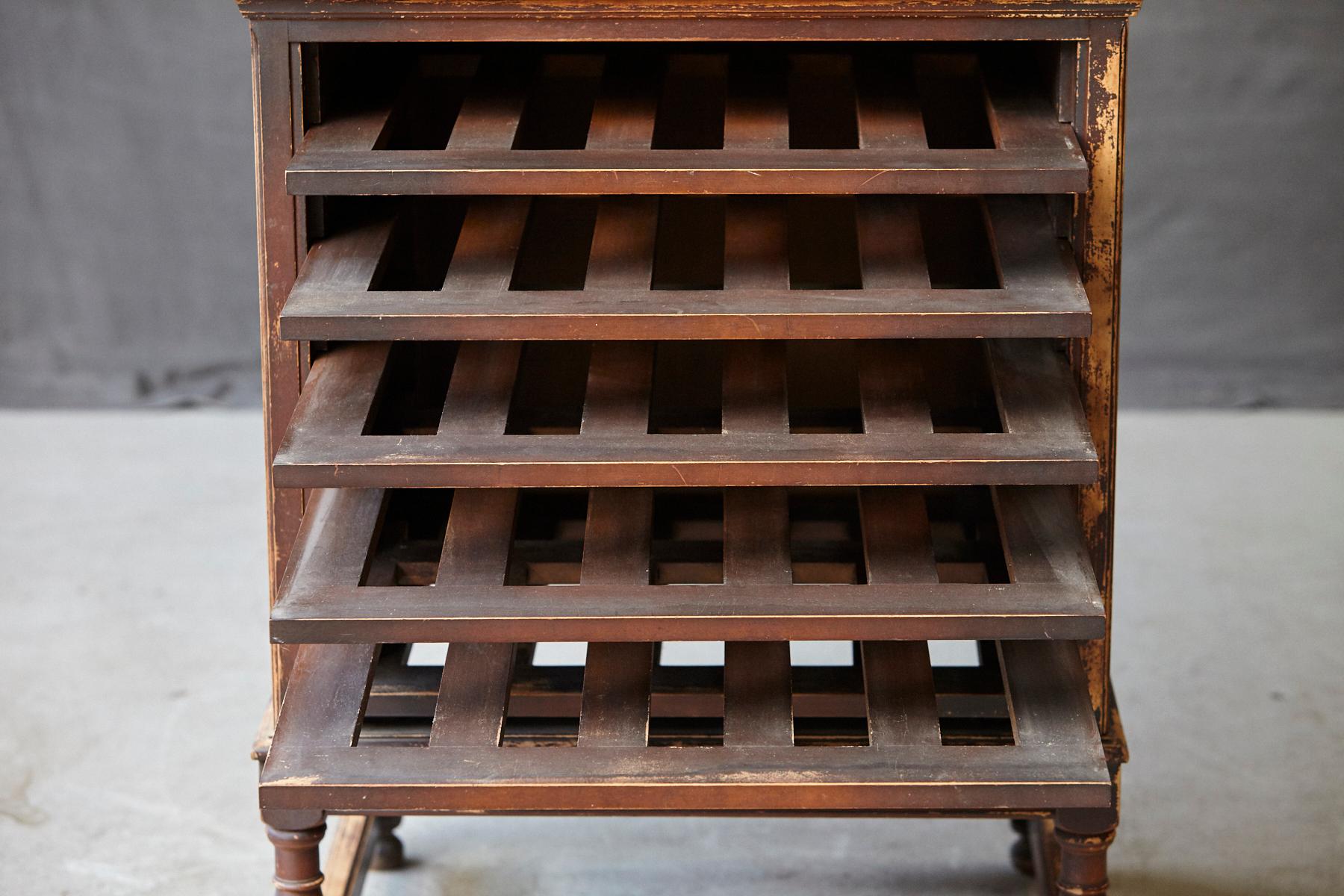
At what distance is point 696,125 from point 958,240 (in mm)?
407

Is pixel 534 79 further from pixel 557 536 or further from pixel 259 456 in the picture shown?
pixel 259 456

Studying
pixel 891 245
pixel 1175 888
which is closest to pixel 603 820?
pixel 1175 888

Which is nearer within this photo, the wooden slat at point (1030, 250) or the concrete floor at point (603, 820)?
the wooden slat at point (1030, 250)

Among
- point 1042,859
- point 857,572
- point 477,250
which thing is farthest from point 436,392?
point 1042,859

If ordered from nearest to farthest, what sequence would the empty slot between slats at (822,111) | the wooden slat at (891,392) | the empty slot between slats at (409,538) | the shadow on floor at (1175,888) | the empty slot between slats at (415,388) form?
the wooden slat at (891,392), the empty slot between slats at (409,538), the empty slot between slats at (415,388), the empty slot between slats at (822,111), the shadow on floor at (1175,888)

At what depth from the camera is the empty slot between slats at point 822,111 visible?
1791mm

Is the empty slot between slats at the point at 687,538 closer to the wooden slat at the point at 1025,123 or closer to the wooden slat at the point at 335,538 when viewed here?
the wooden slat at the point at 335,538

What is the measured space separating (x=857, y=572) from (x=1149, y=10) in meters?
3.90

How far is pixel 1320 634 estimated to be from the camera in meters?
2.96

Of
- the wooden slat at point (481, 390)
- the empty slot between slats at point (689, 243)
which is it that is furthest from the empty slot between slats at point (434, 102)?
the wooden slat at point (481, 390)

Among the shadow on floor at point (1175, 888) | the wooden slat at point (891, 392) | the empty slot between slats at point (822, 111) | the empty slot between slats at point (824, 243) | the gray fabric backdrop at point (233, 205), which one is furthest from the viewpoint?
the gray fabric backdrop at point (233, 205)

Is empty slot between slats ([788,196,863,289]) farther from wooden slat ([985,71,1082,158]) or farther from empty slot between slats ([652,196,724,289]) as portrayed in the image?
wooden slat ([985,71,1082,158])

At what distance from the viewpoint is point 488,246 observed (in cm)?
146

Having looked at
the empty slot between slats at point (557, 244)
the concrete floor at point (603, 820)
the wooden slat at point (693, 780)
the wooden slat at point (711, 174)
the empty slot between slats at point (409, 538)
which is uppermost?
the wooden slat at point (711, 174)
